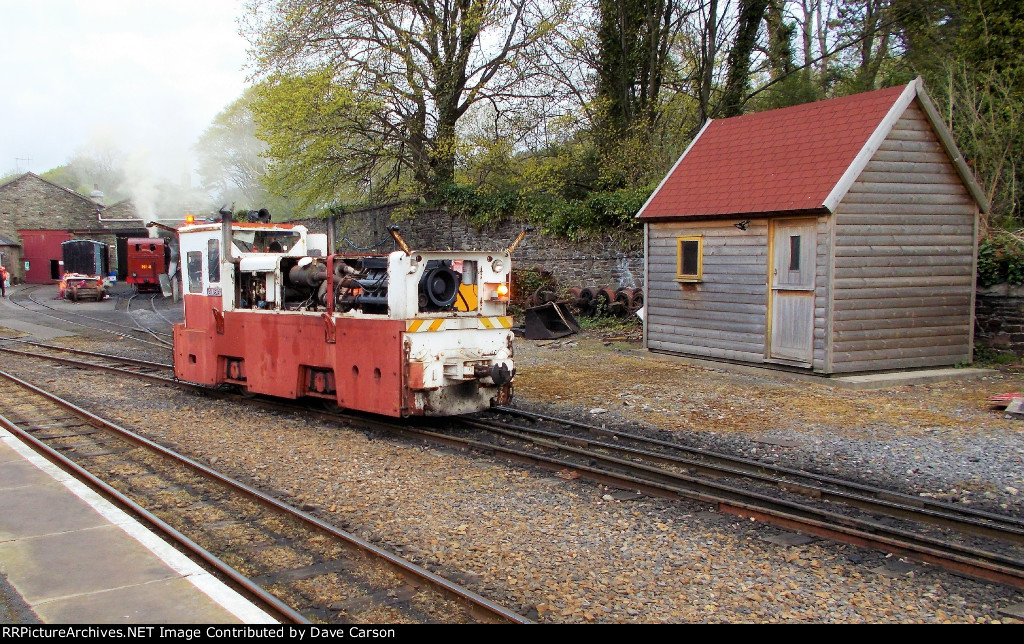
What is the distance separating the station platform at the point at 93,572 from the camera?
4352 millimetres

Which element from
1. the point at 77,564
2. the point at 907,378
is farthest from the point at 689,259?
the point at 77,564

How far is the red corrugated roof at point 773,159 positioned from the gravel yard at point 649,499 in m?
3.25

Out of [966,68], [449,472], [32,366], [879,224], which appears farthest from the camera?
[966,68]

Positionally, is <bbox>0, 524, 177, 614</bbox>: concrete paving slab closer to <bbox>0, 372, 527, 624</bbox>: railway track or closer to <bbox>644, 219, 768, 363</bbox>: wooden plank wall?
<bbox>0, 372, 527, 624</bbox>: railway track

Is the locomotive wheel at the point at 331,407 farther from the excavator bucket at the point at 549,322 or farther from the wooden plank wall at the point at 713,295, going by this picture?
the excavator bucket at the point at 549,322

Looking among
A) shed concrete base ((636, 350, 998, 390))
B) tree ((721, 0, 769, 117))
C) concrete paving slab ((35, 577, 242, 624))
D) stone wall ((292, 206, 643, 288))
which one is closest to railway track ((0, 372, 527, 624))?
concrete paving slab ((35, 577, 242, 624))

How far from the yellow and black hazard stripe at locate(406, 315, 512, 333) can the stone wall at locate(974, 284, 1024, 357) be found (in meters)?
10.2

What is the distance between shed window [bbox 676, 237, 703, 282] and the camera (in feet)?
49.9

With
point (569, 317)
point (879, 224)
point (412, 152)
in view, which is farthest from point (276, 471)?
point (412, 152)

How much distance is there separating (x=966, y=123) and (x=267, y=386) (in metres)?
15.4

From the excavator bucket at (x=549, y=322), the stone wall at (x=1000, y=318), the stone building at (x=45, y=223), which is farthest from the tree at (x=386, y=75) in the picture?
the stone building at (x=45, y=223)

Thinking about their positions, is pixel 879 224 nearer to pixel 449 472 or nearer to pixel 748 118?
pixel 748 118

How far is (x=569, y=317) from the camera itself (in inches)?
773

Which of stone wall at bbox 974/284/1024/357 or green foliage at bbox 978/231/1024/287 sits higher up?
green foliage at bbox 978/231/1024/287
